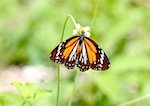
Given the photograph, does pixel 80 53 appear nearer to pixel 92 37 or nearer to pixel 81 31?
pixel 81 31

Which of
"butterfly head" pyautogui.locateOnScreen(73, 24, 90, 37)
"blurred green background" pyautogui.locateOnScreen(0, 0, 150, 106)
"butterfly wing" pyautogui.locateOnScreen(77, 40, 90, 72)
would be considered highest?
"blurred green background" pyautogui.locateOnScreen(0, 0, 150, 106)

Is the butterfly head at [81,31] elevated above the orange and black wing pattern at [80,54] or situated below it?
above

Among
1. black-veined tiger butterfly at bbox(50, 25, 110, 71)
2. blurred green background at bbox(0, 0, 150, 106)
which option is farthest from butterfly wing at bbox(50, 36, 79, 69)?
blurred green background at bbox(0, 0, 150, 106)

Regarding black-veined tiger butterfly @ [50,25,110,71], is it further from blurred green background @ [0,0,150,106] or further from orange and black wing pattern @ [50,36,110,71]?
blurred green background @ [0,0,150,106]

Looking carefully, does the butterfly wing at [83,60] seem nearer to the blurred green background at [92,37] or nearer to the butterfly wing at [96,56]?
the butterfly wing at [96,56]

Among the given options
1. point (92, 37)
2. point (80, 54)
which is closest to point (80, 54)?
point (80, 54)

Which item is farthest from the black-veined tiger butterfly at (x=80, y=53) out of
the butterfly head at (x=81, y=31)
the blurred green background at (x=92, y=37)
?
the blurred green background at (x=92, y=37)

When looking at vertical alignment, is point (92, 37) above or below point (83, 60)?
above
